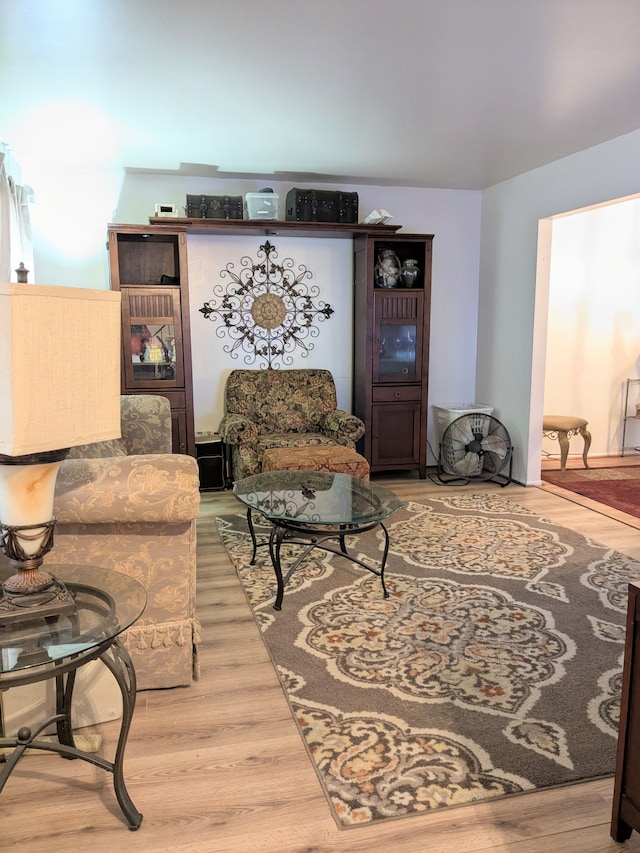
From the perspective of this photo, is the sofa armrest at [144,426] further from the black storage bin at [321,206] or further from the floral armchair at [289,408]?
the black storage bin at [321,206]

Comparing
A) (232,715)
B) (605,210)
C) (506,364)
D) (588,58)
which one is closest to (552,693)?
(232,715)

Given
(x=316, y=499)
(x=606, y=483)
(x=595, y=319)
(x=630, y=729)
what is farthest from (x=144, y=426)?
(x=595, y=319)

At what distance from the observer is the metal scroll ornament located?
5.28 m

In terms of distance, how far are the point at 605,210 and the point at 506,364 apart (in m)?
1.93

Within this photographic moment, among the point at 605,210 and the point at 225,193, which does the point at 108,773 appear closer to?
the point at 225,193

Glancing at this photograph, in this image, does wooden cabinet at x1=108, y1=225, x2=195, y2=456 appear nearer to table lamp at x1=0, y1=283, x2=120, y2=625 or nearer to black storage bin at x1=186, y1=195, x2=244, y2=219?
black storage bin at x1=186, y1=195, x2=244, y2=219

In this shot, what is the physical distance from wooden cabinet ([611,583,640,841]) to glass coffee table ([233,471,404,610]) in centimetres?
143

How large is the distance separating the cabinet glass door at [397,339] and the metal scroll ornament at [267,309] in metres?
0.56

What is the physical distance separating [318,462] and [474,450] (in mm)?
1766

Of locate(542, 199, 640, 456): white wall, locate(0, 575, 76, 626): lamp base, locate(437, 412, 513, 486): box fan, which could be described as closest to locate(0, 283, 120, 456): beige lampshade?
locate(0, 575, 76, 626): lamp base

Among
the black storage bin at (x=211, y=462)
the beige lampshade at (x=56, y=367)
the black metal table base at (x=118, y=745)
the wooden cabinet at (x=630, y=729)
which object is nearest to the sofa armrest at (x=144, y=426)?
the black storage bin at (x=211, y=462)

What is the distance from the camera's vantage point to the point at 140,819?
1665mm

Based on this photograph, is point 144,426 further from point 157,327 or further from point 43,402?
point 43,402

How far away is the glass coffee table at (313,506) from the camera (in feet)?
9.55
